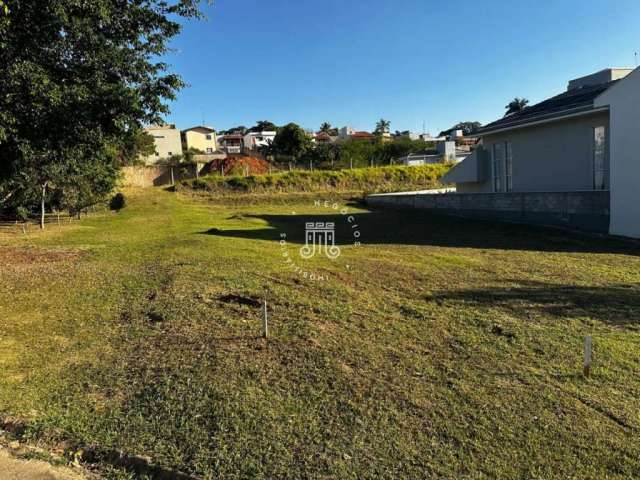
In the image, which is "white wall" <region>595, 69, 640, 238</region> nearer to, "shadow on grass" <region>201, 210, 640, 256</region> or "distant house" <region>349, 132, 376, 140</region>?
"shadow on grass" <region>201, 210, 640, 256</region>

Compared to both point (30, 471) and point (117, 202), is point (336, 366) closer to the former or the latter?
point (30, 471)

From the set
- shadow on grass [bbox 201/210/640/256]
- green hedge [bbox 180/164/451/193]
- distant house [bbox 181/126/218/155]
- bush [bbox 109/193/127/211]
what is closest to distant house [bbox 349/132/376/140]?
distant house [bbox 181/126/218/155]

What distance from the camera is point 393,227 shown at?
53.9ft

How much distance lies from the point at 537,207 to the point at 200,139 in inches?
2652

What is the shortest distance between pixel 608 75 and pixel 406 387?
61.7ft

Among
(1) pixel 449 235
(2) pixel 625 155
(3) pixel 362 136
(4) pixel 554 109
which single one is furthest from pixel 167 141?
(2) pixel 625 155

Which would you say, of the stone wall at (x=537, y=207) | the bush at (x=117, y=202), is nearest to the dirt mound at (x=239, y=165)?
the bush at (x=117, y=202)

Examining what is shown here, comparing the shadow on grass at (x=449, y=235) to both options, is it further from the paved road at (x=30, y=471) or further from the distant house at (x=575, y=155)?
the paved road at (x=30, y=471)

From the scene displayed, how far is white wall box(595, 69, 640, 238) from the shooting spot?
11383mm

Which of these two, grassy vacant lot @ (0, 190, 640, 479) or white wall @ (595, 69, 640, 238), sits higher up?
white wall @ (595, 69, 640, 238)

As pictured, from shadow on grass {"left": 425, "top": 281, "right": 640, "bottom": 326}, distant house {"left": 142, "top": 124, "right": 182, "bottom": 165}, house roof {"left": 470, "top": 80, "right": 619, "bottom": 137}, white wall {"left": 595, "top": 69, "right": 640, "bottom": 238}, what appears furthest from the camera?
distant house {"left": 142, "top": 124, "right": 182, "bottom": 165}

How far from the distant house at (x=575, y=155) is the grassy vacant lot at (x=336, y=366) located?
366 centimetres

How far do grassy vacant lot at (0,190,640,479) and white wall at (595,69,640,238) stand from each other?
10.6 feet

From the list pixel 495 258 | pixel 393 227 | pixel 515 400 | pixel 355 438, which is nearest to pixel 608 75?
pixel 393 227
